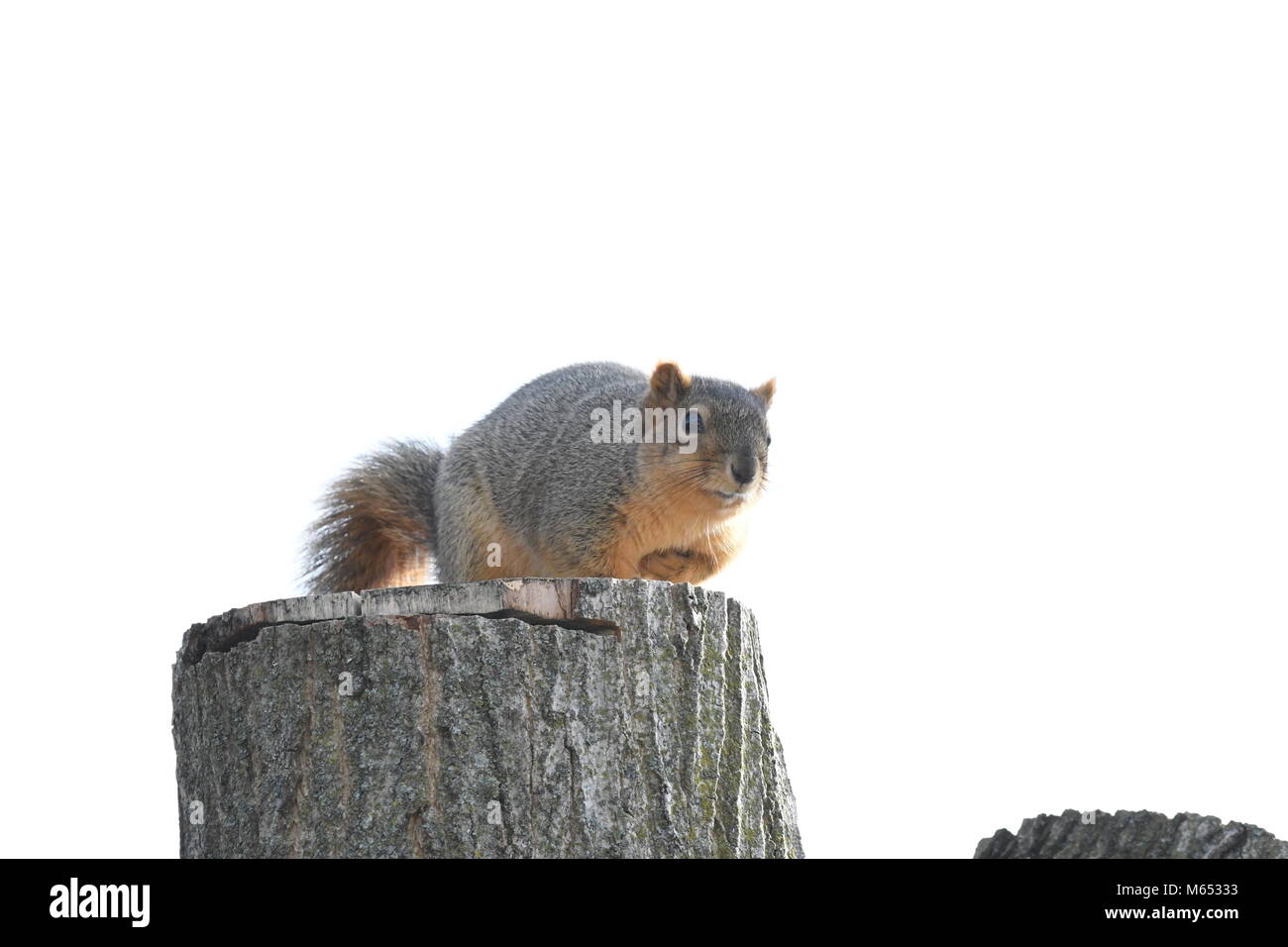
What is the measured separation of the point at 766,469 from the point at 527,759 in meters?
2.81

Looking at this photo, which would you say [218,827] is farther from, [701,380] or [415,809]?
[701,380]

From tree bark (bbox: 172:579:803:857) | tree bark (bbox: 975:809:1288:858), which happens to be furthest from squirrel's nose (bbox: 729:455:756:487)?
tree bark (bbox: 975:809:1288:858)

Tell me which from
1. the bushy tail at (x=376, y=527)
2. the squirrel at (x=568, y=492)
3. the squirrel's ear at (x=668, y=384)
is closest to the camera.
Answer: the squirrel at (x=568, y=492)

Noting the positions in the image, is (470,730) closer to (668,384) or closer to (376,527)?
(668,384)

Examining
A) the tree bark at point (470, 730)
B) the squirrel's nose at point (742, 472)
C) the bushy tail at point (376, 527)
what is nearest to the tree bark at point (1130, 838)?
the tree bark at point (470, 730)

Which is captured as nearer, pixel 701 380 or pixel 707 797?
pixel 707 797

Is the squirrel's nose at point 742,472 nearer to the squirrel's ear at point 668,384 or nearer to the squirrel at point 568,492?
the squirrel at point 568,492

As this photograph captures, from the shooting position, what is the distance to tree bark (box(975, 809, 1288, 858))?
7.91ft

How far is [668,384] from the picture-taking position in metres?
5.58

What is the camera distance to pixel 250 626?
2908 millimetres

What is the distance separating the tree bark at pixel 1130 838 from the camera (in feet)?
7.91

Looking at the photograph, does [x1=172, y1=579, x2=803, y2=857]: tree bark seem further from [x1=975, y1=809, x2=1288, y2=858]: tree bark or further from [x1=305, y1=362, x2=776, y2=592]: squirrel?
[x1=305, y1=362, x2=776, y2=592]: squirrel
